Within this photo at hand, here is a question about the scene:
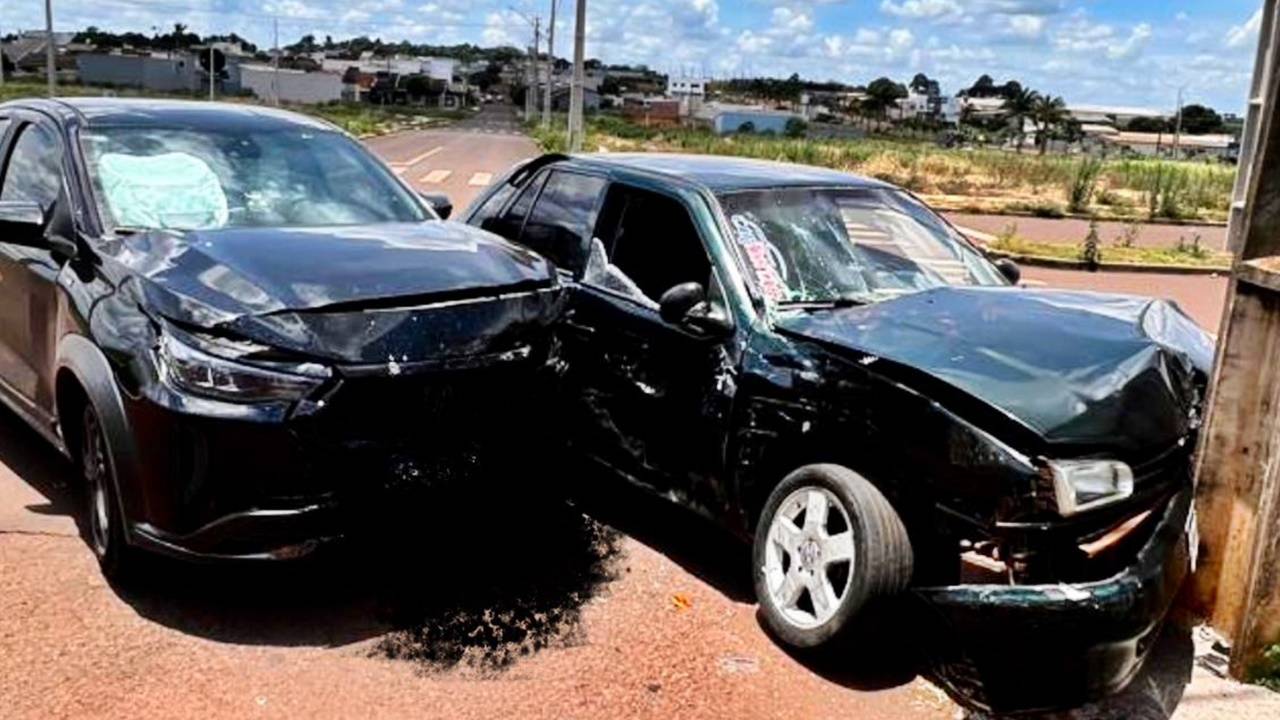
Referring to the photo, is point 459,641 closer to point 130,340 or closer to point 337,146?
point 130,340

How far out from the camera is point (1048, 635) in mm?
3488

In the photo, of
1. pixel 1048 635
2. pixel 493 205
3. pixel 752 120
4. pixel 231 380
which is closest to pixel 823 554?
pixel 1048 635

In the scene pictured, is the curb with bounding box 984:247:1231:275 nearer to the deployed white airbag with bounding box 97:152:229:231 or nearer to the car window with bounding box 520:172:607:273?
the car window with bounding box 520:172:607:273

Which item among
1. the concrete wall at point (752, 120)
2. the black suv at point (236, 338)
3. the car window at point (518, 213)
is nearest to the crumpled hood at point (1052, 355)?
the black suv at point (236, 338)

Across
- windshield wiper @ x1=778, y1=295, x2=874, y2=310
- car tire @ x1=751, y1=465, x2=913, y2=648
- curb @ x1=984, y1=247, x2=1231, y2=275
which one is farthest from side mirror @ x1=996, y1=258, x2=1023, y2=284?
curb @ x1=984, y1=247, x2=1231, y2=275

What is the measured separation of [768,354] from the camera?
4.38 m

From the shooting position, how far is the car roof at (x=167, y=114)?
5.29 meters

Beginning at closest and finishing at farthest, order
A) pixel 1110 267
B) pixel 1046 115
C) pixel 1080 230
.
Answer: pixel 1110 267
pixel 1080 230
pixel 1046 115

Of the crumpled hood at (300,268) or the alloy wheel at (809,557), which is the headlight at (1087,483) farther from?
the crumpled hood at (300,268)

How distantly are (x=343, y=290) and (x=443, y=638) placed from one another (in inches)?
50.5

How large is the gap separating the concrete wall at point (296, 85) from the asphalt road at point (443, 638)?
106 meters

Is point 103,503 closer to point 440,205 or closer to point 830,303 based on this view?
point 440,205

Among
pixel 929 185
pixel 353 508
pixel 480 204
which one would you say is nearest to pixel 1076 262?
pixel 480 204

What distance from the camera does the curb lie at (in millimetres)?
16609
